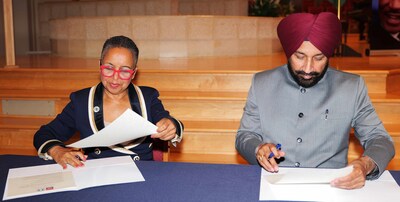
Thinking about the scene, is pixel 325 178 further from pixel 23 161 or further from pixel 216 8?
pixel 216 8

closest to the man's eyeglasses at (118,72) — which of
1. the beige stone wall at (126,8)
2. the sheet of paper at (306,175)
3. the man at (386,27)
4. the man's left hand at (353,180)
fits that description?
the sheet of paper at (306,175)

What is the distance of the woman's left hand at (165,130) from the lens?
6.64 ft

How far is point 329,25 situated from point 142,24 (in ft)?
17.9

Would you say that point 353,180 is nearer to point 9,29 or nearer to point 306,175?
point 306,175

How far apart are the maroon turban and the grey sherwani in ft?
0.73

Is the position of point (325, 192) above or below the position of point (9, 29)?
below

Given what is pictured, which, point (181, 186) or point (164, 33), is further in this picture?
point (164, 33)

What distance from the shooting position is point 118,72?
2.26 meters

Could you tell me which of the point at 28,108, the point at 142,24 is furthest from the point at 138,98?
the point at 142,24

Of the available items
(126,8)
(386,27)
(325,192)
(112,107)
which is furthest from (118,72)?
(126,8)

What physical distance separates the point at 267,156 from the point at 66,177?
2.44 feet

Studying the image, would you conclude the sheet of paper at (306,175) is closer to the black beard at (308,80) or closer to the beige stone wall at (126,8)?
the black beard at (308,80)

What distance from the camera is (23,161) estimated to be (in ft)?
6.61

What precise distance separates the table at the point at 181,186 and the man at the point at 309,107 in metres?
0.25
